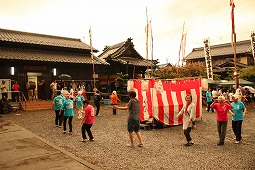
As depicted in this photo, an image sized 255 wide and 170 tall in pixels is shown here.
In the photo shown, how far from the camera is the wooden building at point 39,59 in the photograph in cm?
1991

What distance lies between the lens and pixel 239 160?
248 inches

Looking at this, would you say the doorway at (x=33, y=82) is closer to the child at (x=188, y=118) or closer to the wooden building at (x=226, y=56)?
the child at (x=188, y=118)

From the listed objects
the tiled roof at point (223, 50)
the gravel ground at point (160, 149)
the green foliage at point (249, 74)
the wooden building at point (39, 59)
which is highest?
the tiled roof at point (223, 50)

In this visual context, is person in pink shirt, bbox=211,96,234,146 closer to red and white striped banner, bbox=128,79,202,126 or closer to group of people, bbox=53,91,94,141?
red and white striped banner, bbox=128,79,202,126

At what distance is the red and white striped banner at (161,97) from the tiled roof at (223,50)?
33782 millimetres

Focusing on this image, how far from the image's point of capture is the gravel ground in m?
6.03

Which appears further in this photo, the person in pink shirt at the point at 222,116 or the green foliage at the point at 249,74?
the green foliage at the point at 249,74

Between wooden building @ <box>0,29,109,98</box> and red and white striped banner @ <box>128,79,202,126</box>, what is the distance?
12453mm

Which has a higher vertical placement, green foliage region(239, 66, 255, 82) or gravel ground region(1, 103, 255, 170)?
green foliage region(239, 66, 255, 82)

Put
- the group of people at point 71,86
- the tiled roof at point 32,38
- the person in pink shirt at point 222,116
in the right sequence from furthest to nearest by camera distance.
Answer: the tiled roof at point 32,38, the group of people at point 71,86, the person in pink shirt at point 222,116

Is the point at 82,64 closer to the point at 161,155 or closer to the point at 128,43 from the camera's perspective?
the point at 128,43

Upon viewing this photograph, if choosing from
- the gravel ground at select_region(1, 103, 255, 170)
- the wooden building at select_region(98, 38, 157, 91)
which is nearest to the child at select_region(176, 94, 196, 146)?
the gravel ground at select_region(1, 103, 255, 170)

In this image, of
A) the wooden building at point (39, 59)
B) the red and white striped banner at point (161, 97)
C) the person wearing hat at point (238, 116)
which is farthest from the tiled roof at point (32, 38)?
the person wearing hat at point (238, 116)

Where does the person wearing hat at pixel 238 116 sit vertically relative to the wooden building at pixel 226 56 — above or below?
below
